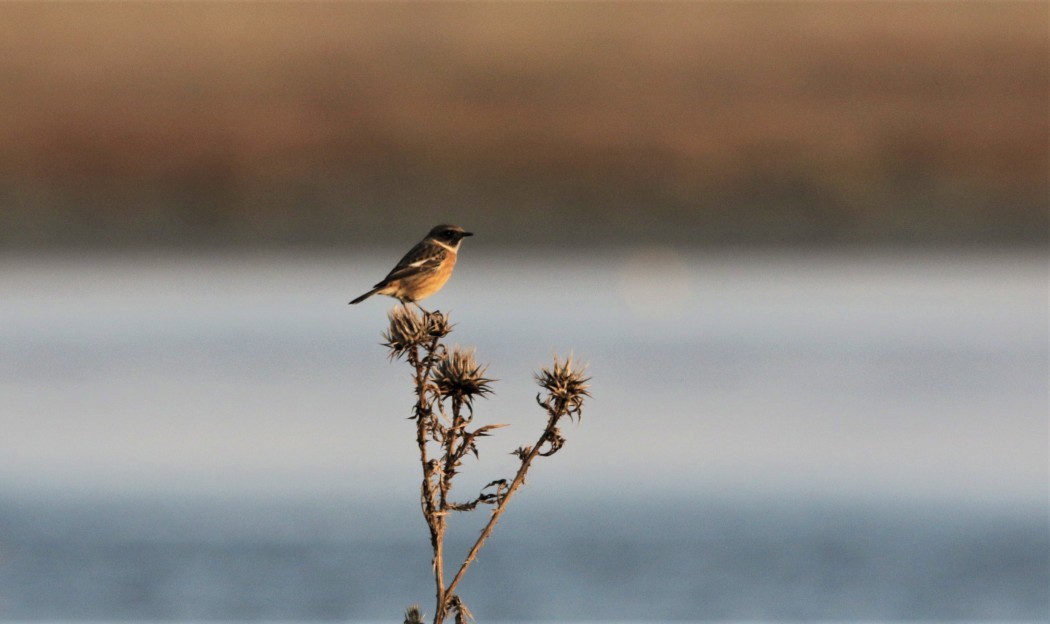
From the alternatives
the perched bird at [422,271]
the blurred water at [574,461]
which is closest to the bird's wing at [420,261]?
the perched bird at [422,271]

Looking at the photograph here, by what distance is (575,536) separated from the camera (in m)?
17.6

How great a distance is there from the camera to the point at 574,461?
2073cm

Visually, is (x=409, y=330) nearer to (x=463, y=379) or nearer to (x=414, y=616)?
(x=463, y=379)

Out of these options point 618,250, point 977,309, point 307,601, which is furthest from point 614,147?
point 307,601

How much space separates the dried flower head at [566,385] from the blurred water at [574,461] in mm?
5012

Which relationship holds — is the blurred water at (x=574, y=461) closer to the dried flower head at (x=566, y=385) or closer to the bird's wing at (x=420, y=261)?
the bird's wing at (x=420, y=261)

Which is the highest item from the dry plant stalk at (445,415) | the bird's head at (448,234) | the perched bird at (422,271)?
the bird's head at (448,234)

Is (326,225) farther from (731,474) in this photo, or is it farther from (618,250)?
(731,474)

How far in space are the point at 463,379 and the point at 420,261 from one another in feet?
15.5

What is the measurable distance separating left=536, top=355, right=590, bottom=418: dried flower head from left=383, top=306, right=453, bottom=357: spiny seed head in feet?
2.05

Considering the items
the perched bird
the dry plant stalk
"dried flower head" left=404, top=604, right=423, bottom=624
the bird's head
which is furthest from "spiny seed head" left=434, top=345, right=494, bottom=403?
the bird's head

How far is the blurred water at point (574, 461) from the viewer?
16234mm

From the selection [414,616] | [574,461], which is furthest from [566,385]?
[574,461]

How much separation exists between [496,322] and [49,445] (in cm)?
951
